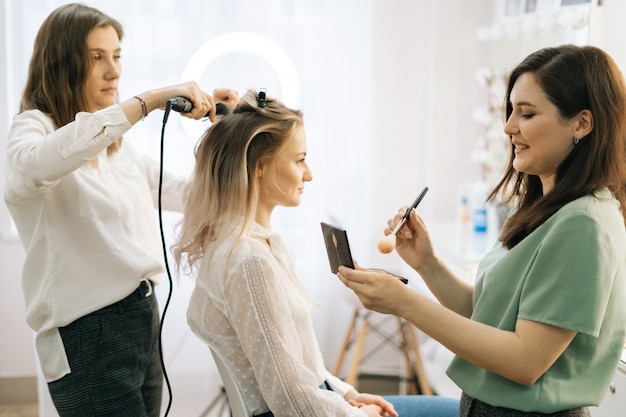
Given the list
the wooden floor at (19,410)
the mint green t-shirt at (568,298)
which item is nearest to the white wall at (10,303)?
the wooden floor at (19,410)

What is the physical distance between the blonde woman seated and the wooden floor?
180 centimetres

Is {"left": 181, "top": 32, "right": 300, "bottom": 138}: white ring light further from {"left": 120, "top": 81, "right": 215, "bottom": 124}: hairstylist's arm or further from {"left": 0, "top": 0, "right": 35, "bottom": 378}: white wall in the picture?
{"left": 0, "top": 0, "right": 35, "bottom": 378}: white wall

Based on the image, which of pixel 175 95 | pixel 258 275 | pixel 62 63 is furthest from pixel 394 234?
pixel 62 63

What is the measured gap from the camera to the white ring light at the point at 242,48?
208 centimetres

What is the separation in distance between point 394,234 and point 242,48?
115cm

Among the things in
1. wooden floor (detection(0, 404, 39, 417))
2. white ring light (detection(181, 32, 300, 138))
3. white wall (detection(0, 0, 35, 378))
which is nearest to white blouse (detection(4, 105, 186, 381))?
white ring light (detection(181, 32, 300, 138))

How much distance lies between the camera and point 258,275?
131 cm

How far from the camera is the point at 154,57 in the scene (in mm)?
2824

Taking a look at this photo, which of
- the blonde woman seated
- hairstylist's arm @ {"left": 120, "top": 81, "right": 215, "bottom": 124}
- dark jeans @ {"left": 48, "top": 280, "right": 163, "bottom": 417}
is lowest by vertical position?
dark jeans @ {"left": 48, "top": 280, "right": 163, "bottom": 417}

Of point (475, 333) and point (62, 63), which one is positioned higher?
point (62, 63)

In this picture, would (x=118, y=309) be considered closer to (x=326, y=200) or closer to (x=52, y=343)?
(x=52, y=343)

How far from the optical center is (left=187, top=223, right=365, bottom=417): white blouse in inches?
51.3

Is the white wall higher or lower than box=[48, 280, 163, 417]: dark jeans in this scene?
lower

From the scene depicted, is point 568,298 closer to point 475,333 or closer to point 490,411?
point 475,333
